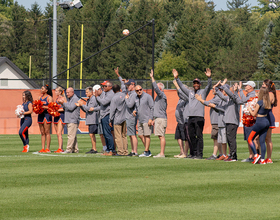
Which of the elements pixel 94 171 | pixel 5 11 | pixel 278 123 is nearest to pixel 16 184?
pixel 94 171

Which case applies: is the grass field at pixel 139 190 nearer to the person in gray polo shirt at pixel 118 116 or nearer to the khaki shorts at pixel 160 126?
the khaki shorts at pixel 160 126

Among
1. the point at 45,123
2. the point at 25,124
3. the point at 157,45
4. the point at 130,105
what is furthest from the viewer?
the point at 157,45

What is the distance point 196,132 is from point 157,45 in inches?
2738

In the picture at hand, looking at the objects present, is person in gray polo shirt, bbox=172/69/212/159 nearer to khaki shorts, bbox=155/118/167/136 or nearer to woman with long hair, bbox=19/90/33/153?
khaki shorts, bbox=155/118/167/136

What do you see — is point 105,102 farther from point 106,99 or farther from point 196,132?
point 196,132

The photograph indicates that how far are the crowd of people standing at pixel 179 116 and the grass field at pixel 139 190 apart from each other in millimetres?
879

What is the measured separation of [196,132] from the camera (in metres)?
13.8

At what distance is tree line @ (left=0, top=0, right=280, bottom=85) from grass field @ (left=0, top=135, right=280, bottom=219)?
64122 mm

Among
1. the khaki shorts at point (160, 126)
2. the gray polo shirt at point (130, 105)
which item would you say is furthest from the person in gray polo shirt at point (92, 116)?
the khaki shorts at point (160, 126)

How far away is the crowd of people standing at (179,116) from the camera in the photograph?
12523mm

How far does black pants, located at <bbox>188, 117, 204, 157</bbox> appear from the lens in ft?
45.1

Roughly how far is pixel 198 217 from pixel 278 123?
2428 centimetres

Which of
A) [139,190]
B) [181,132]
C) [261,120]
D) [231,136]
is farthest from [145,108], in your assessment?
[139,190]

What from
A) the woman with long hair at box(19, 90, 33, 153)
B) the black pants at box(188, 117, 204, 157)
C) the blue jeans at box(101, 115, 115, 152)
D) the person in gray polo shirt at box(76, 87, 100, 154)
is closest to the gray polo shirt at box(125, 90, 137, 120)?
the blue jeans at box(101, 115, 115, 152)
